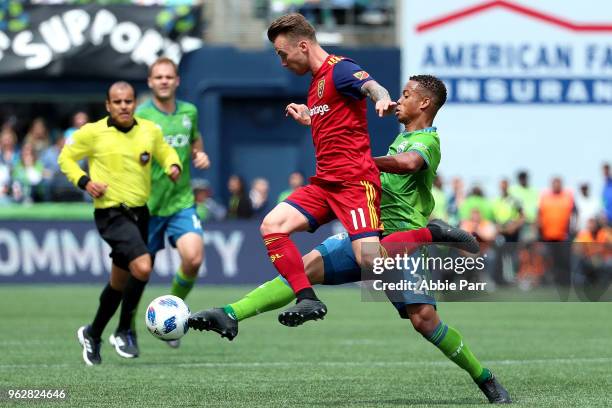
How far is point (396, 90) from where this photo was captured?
26922 mm

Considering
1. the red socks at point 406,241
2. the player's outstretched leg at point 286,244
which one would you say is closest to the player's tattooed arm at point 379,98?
the player's outstretched leg at point 286,244

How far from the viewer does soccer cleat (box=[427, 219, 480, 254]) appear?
8.41 m

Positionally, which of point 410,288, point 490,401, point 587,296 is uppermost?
point 410,288

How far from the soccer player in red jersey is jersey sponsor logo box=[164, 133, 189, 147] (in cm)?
367

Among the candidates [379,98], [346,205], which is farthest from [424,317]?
[379,98]

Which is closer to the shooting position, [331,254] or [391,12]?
[331,254]

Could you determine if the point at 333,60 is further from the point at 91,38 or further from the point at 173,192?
the point at 91,38

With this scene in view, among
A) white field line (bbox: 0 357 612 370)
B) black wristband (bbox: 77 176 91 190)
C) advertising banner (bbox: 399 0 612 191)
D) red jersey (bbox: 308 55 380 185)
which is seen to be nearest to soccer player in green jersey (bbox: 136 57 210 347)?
black wristband (bbox: 77 176 91 190)

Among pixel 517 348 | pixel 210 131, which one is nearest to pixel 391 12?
pixel 210 131

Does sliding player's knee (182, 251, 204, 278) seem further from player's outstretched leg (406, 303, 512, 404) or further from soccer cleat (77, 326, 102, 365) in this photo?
player's outstretched leg (406, 303, 512, 404)

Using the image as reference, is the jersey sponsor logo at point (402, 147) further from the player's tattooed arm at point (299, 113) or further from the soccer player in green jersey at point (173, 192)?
the soccer player in green jersey at point (173, 192)

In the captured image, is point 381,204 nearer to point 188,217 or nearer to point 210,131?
point 188,217

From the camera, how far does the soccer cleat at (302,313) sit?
303 inches

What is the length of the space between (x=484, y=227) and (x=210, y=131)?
634 centimetres
